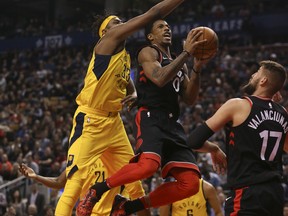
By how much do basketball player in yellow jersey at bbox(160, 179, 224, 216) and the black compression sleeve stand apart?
2222 millimetres

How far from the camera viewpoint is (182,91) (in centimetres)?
646

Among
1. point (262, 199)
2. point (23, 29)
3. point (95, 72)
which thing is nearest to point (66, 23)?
point (23, 29)

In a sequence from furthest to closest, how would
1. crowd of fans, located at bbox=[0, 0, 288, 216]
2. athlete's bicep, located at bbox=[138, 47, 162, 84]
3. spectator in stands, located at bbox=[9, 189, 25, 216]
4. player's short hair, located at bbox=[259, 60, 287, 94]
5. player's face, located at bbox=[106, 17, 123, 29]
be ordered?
crowd of fans, located at bbox=[0, 0, 288, 216], spectator in stands, located at bbox=[9, 189, 25, 216], player's face, located at bbox=[106, 17, 123, 29], athlete's bicep, located at bbox=[138, 47, 162, 84], player's short hair, located at bbox=[259, 60, 287, 94]

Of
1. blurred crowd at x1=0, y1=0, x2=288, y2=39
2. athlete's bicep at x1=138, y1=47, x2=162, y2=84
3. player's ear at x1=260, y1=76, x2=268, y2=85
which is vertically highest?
blurred crowd at x1=0, y1=0, x2=288, y2=39

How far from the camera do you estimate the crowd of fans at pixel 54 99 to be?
15.6 m

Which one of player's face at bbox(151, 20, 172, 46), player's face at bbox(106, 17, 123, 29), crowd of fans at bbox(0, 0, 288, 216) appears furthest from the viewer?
crowd of fans at bbox(0, 0, 288, 216)

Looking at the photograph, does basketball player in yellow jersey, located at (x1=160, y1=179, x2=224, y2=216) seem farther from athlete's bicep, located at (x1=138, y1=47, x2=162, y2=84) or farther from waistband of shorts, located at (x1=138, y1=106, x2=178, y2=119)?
athlete's bicep, located at (x1=138, y1=47, x2=162, y2=84)

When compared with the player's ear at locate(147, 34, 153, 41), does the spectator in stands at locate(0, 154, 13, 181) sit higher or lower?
lower

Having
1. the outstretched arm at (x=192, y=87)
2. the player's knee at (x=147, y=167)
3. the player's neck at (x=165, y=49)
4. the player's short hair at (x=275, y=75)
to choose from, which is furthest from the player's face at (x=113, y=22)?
the player's short hair at (x=275, y=75)

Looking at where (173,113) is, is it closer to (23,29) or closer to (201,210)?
(201,210)

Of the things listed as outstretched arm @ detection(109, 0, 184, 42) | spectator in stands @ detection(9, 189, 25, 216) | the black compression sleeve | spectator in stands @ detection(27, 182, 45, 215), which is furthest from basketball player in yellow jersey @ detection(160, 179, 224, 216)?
spectator in stands @ detection(9, 189, 25, 216)

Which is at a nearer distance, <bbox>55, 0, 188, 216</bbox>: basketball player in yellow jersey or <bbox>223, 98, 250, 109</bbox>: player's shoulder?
<bbox>223, 98, 250, 109</bbox>: player's shoulder

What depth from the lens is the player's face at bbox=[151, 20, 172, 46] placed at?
6418mm

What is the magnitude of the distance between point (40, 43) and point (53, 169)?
15588mm
